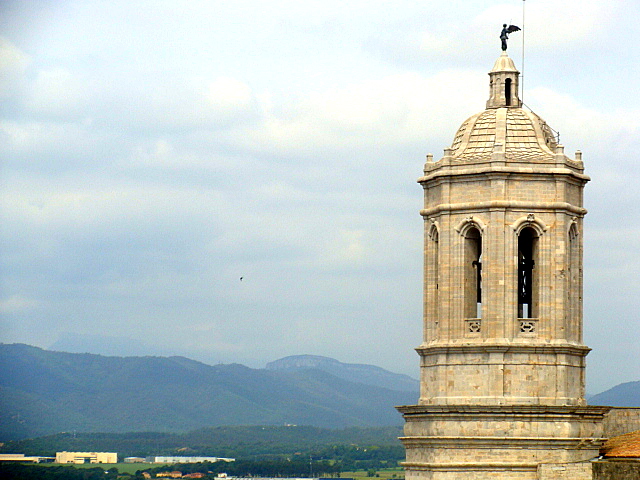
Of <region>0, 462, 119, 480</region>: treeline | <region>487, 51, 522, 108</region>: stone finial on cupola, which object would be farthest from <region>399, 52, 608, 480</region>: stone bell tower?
<region>0, 462, 119, 480</region>: treeline

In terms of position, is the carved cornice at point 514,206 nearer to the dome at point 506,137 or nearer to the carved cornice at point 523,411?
the dome at point 506,137

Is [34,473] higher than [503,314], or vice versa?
[503,314]

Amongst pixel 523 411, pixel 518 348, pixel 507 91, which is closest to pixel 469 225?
pixel 518 348

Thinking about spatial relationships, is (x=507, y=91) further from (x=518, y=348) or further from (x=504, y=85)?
(x=518, y=348)

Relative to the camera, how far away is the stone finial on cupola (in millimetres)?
70562

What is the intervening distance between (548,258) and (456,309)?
13.4 ft

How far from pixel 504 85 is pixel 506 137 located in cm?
303

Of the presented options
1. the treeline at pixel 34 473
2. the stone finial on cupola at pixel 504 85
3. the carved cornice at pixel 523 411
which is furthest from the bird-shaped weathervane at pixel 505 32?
the treeline at pixel 34 473

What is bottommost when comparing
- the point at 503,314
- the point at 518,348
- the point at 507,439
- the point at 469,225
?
the point at 507,439

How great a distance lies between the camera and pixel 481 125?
69.6 m

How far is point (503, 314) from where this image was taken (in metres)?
67.3

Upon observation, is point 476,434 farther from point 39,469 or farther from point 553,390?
point 39,469

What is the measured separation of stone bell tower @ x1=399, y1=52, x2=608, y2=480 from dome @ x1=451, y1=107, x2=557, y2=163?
55 millimetres

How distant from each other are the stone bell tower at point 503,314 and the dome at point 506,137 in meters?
0.06
